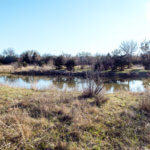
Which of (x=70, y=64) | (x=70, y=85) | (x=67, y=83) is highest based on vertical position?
(x=70, y=64)

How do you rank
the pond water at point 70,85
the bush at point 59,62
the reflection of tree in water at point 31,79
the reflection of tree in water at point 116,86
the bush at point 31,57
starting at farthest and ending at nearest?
1. the bush at point 31,57
2. the bush at point 59,62
3. the reflection of tree in water at point 116,86
4. the reflection of tree in water at point 31,79
5. the pond water at point 70,85

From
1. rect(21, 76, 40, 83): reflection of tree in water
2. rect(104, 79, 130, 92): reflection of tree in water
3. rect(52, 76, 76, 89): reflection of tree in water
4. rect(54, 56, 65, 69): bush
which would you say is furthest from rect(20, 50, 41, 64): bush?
rect(104, 79, 130, 92): reflection of tree in water

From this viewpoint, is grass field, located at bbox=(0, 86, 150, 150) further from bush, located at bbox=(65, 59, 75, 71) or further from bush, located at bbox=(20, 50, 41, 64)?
bush, located at bbox=(20, 50, 41, 64)

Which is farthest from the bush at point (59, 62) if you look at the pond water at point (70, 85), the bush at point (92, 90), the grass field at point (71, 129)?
the grass field at point (71, 129)

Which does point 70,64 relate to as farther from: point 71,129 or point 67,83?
A: point 71,129

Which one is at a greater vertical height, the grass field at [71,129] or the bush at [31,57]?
the bush at [31,57]

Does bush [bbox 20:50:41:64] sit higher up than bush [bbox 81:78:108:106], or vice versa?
bush [bbox 20:50:41:64]

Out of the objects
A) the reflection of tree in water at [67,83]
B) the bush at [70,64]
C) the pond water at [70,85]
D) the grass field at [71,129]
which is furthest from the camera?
the bush at [70,64]

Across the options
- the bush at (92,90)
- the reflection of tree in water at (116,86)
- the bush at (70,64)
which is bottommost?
the reflection of tree in water at (116,86)

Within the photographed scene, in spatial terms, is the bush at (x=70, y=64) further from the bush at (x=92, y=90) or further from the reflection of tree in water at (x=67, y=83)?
the bush at (x=92, y=90)

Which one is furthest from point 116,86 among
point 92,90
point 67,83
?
point 92,90

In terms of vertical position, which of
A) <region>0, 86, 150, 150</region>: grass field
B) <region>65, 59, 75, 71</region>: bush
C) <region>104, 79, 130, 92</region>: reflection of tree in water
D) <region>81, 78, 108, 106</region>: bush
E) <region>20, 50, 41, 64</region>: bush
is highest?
<region>20, 50, 41, 64</region>: bush

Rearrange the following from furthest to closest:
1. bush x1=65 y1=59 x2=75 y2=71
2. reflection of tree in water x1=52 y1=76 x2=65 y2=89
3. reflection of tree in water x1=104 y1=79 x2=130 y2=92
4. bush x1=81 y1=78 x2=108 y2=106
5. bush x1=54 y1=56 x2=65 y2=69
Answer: bush x1=54 y1=56 x2=65 y2=69 → bush x1=65 y1=59 x2=75 y2=71 → reflection of tree in water x1=104 y1=79 x2=130 y2=92 → reflection of tree in water x1=52 y1=76 x2=65 y2=89 → bush x1=81 y1=78 x2=108 y2=106

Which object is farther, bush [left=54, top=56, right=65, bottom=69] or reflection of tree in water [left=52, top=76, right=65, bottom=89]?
bush [left=54, top=56, right=65, bottom=69]
